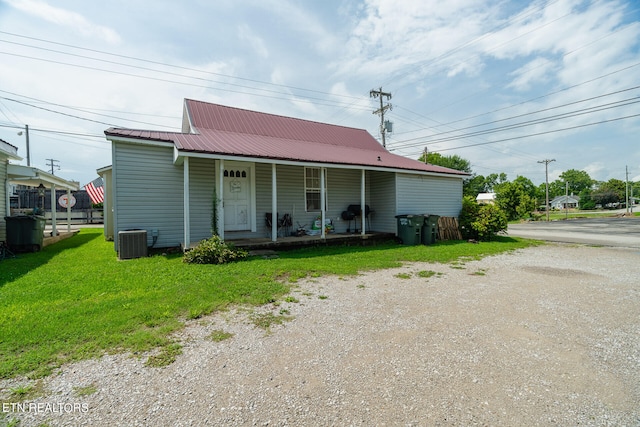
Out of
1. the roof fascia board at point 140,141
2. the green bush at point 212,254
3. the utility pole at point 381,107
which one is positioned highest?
the utility pole at point 381,107

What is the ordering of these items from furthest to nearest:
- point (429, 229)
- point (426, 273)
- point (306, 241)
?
point (429, 229), point (306, 241), point (426, 273)

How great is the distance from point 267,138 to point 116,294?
27.5ft

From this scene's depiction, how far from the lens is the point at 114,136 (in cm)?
770

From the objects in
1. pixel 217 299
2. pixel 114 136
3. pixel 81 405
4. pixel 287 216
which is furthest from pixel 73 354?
pixel 287 216

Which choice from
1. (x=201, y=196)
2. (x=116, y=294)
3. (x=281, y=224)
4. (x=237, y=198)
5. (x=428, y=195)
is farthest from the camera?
(x=428, y=195)

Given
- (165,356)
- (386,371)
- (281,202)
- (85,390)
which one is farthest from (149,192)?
(386,371)

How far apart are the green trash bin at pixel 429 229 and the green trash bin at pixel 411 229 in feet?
0.81

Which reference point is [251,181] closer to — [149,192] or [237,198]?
[237,198]

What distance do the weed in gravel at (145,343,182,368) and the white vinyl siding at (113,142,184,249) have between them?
20.4 feet

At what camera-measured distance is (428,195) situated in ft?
42.3

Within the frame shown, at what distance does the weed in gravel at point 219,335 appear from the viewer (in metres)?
3.28

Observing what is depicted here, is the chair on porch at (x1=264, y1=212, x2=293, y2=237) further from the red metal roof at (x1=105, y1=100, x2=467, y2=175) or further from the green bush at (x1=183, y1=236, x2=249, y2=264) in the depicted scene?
the green bush at (x1=183, y1=236, x2=249, y2=264)

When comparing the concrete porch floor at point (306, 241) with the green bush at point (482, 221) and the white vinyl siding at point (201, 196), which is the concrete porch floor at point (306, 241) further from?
the green bush at point (482, 221)

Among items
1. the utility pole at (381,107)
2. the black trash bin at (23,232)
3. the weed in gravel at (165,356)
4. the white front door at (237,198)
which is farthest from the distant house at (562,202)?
the black trash bin at (23,232)
